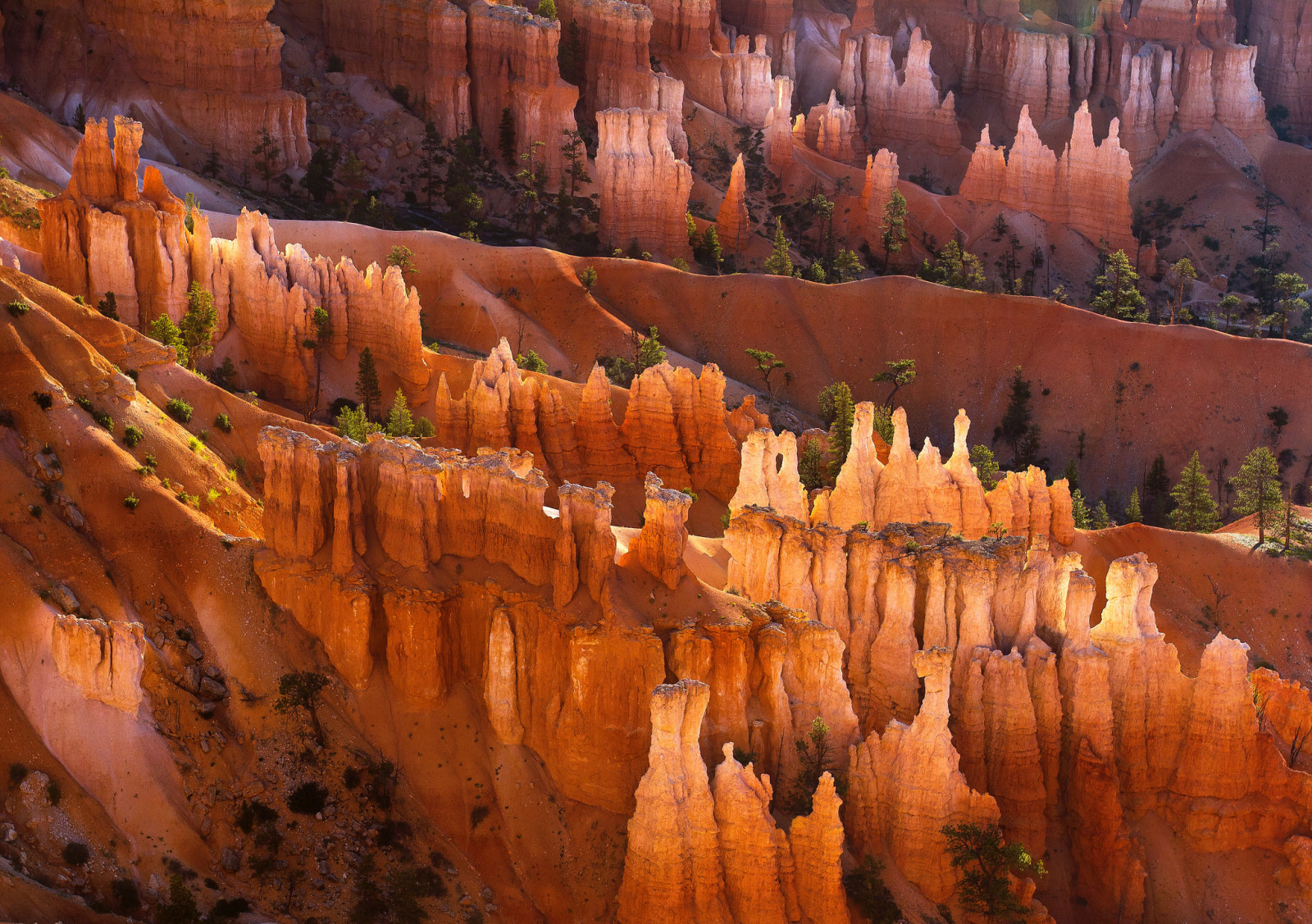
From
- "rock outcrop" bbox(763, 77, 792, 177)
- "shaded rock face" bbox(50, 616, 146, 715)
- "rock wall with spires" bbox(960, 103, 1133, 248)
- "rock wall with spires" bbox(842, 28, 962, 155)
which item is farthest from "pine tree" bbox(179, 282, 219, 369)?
"rock wall with spires" bbox(842, 28, 962, 155)

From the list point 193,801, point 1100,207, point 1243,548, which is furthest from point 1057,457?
point 193,801

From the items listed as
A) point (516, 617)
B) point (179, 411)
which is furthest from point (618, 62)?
point (516, 617)

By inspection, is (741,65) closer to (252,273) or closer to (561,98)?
(561,98)

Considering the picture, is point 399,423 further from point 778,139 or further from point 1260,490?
point 778,139

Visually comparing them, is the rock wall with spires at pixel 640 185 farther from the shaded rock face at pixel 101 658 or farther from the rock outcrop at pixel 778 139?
the shaded rock face at pixel 101 658

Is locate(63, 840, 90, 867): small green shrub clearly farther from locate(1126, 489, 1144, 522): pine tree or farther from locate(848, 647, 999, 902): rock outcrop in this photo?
locate(1126, 489, 1144, 522): pine tree

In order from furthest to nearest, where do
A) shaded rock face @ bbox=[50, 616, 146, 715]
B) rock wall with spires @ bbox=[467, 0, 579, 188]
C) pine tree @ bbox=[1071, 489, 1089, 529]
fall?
rock wall with spires @ bbox=[467, 0, 579, 188], pine tree @ bbox=[1071, 489, 1089, 529], shaded rock face @ bbox=[50, 616, 146, 715]
